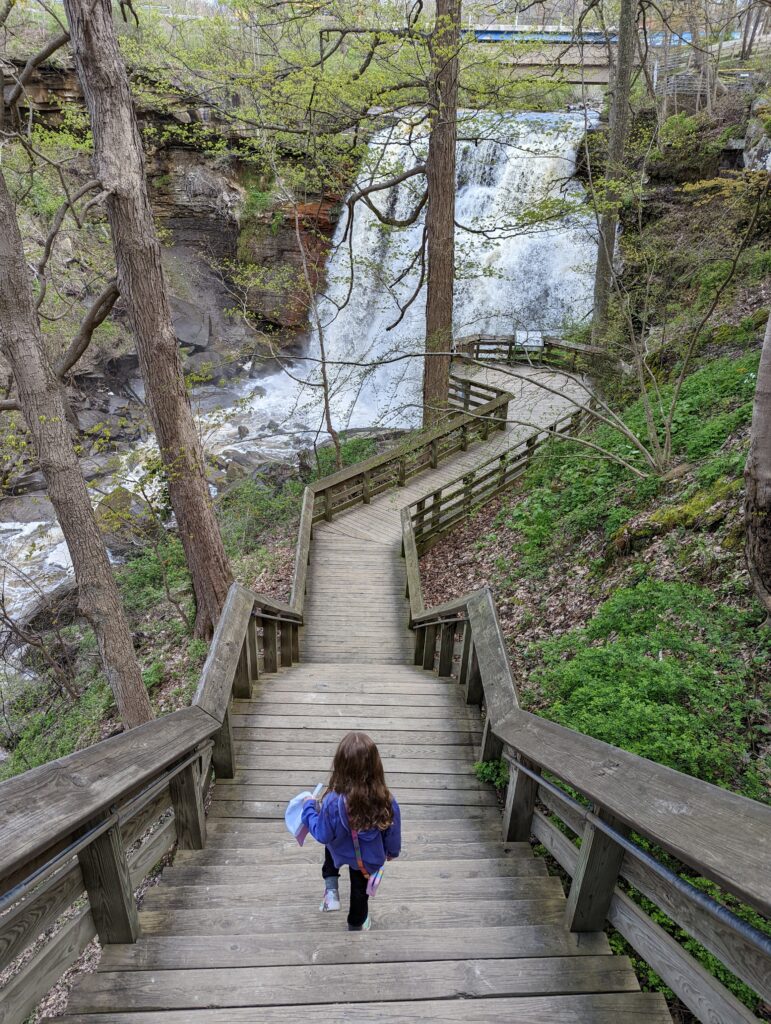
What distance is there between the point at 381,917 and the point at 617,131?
1628cm

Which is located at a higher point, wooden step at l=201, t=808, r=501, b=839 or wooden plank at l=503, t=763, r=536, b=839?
wooden plank at l=503, t=763, r=536, b=839

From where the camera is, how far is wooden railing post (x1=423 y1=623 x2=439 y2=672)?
6.82m

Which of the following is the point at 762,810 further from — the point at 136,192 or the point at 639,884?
the point at 136,192

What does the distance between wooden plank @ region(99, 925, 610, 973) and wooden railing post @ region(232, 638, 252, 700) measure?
2520 millimetres

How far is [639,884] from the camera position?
2148 millimetres

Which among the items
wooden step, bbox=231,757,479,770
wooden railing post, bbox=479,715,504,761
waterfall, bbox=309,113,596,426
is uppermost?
waterfall, bbox=309,113,596,426

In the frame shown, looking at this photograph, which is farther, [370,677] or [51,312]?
[51,312]

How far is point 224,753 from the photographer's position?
393cm

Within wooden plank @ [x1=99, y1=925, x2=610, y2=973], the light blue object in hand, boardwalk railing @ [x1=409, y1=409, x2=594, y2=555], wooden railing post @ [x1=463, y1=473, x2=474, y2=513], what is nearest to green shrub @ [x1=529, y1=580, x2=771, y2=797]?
wooden plank @ [x1=99, y1=925, x2=610, y2=973]

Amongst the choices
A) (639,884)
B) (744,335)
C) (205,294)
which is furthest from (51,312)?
(639,884)

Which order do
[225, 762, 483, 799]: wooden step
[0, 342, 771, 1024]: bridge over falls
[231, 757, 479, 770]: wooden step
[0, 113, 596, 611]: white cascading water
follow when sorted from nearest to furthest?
[0, 342, 771, 1024]: bridge over falls
[225, 762, 483, 799]: wooden step
[231, 757, 479, 770]: wooden step
[0, 113, 596, 611]: white cascading water

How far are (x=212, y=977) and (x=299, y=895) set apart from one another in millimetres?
671

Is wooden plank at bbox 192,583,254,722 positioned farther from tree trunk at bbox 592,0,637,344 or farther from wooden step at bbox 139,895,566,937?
tree trunk at bbox 592,0,637,344

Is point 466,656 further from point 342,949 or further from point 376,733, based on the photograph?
point 342,949
